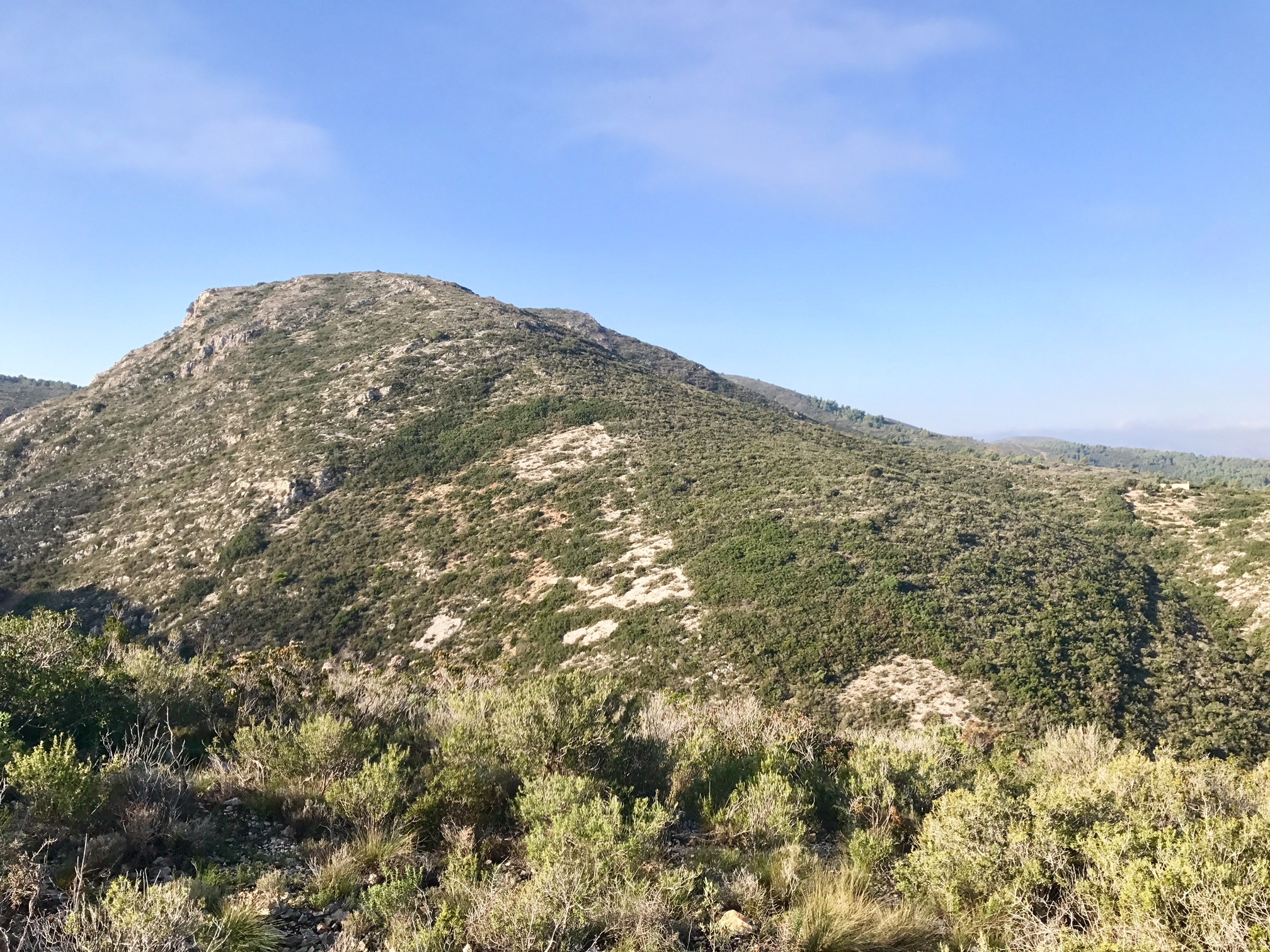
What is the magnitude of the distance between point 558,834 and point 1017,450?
7424 inches

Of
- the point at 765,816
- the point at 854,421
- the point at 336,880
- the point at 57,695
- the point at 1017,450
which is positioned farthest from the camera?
the point at 1017,450

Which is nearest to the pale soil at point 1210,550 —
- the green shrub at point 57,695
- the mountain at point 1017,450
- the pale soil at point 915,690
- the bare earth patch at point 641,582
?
the pale soil at point 915,690

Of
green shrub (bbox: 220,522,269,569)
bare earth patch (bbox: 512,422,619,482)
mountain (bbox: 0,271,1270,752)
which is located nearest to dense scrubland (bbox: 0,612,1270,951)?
mountain (bbox: 0,271,1270,752)

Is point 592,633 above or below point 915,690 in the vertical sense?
below

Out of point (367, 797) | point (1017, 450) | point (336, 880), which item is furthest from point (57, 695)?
point (1017, 450)

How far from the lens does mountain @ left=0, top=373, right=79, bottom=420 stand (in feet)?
256

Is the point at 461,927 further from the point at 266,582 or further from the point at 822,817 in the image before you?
the point at 266,582

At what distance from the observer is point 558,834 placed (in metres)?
5.21

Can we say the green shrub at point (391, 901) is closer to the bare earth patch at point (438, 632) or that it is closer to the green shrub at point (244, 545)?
the bare earth patch at point (438, 632)

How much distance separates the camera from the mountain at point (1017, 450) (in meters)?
123

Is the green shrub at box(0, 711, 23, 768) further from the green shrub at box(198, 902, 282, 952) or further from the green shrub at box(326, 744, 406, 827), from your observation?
the green shrub at box(198, 902, 282, 952)

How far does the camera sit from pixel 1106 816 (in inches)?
227

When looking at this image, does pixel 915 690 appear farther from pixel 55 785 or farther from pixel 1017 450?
pixel 1017 450

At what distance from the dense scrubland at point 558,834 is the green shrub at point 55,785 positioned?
0.8 inches
